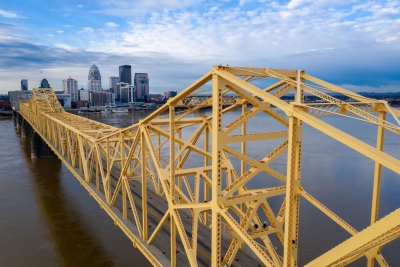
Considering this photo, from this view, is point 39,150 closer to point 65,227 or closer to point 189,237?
point 65,227

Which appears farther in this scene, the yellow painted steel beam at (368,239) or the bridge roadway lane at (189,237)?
the bridge roadway lane at (189,237)

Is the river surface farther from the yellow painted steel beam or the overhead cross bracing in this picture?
the yellow painted steel beam

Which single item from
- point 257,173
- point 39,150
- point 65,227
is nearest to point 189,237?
point 257,173

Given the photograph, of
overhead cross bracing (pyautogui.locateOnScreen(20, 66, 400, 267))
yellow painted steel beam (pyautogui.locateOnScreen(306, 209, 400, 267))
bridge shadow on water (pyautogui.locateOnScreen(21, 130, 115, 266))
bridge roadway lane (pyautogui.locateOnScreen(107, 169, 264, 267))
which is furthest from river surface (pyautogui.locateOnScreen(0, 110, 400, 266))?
yellow painted steel beam (pyautogui.locateOnScreen(306, 209, 400, 267))

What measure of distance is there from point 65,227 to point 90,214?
2.46 metres

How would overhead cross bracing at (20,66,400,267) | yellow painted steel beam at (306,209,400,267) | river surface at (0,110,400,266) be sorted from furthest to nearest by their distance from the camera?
river surface at (0,110,400,266), overhead cross bracing at (20,66,400,267), yellow painted steel beam at (306,209,400,267)

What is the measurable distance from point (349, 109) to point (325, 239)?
15.8 m

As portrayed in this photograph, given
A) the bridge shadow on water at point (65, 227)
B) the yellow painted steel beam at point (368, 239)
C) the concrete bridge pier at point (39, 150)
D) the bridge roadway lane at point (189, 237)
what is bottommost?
the bridge shadow on water at point (65, 227)

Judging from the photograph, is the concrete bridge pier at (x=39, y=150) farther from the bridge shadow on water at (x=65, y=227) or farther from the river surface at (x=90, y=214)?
the bridge shadow on water at (x=65, y=227)

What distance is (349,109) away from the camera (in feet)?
31.9

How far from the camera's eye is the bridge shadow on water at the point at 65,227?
69.1ft

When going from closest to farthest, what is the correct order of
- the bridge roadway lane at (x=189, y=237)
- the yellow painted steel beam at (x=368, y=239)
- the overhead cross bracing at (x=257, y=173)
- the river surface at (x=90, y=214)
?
the yellow painted steel beam at (x=368, y=239) < the overhead cross bracing at (x=257, y=173) < the bridge roadway lane at (x=189, y=237) < the river surface at (x=90, y=214)

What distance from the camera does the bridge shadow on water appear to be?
21.1 meters

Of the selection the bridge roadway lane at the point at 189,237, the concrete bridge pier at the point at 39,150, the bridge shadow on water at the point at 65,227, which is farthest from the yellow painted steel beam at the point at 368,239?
the concrete bridge pier at the point at 39,150
